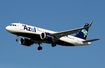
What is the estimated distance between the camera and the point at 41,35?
95125mm

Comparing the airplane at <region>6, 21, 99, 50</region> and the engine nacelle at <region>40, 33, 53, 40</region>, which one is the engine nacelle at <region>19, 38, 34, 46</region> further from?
the engine nacelle at <region>40, 33, 53, 40</region>

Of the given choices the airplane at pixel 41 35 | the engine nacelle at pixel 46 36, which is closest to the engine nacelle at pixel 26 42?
the airplane at pixel 41 35

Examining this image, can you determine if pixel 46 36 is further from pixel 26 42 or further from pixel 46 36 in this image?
pixel 26 42

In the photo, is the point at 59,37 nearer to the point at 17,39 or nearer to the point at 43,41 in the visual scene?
the point at 43,41

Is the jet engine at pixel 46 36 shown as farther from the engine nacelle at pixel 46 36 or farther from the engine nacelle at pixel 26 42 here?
the engine nacelle at pixel 26 42

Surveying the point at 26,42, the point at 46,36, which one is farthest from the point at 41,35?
the point at 26,42

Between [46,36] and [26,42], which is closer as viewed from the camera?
[46,36]

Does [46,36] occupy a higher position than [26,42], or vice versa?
[46,36]

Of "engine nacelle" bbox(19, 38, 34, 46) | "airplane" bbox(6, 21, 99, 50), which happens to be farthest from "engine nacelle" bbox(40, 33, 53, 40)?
"engine nacelle" bbox(19, 38, 34, 46)

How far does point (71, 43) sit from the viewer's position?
104 meters

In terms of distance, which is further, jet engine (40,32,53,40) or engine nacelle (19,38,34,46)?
engine nacelle (19,38,34,46)

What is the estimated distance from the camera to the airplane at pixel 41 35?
93688mm

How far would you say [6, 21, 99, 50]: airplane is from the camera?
307ft

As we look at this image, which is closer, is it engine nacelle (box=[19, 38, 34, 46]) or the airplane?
the airplane
